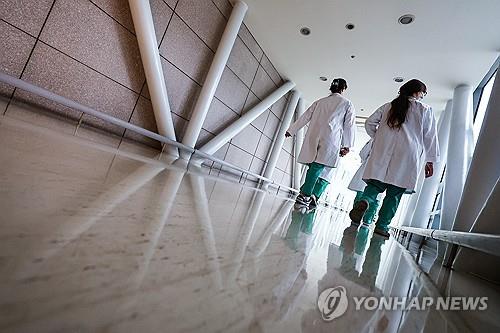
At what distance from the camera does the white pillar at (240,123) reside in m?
6.31

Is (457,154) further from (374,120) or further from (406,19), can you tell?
(374,120)

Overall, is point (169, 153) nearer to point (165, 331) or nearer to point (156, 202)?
point (156, 202)

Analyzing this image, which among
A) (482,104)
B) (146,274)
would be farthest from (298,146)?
(146,274)

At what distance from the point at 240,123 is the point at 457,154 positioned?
4.68 m

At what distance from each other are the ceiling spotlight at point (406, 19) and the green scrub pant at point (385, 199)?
370 centimetres

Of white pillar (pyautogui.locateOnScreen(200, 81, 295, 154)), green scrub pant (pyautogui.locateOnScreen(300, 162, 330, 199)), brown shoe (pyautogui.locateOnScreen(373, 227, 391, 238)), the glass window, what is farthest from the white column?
white pillar (pyautogui.locateOnScreen(200, 81, 295, 154))

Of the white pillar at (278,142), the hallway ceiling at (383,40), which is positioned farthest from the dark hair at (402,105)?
the white pillar at (278,142)

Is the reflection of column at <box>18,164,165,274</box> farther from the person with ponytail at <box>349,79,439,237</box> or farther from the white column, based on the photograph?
the white column

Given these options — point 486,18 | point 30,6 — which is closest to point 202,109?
point 30,6

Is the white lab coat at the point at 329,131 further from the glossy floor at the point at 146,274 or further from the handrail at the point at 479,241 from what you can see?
the glossy floor at the point at 146,274

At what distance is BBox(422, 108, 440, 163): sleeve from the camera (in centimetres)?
334

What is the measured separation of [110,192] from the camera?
0.89m

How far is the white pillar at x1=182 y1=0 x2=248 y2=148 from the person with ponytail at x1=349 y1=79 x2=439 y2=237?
341cm

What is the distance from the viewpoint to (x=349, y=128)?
4.27 meters
